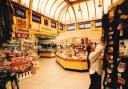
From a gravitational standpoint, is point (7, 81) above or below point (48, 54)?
above

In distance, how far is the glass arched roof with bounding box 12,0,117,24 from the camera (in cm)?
1424

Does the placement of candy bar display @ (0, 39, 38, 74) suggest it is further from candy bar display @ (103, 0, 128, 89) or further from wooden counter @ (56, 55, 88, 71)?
candy bar display @ (103, 0, 128, 89)

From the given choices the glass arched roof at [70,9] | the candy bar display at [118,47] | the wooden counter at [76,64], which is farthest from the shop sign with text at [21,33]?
the candy bar display at [118,47]

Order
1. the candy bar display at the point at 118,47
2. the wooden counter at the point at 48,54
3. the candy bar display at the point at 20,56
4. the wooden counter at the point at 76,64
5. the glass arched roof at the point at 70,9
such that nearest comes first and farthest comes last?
1. the candy bar display at the point at 118,47
2. the candy bar display at the point at 20,56
3. the wooden counter at the point at 76,64
4. the glass arched roof at the point at 70,9
5. the wooden counter at the point at 48,54

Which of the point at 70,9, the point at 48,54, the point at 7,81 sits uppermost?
the point at 70,9

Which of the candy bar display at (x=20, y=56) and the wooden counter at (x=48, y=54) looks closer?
the candy bar display at (x=20, y=56)

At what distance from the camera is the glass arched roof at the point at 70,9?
14.2 m

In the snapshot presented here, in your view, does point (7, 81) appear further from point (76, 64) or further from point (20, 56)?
point (76, 64)

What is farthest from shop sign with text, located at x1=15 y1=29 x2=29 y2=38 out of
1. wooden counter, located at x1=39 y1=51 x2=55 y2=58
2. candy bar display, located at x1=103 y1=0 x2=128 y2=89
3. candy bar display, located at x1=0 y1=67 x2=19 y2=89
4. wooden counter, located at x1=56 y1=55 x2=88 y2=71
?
candy bar display, located at x1=103 y1=0 x2=128 y2=89

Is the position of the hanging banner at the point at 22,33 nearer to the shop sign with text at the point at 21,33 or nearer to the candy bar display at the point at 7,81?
the shop sign with text at the point at 21,33

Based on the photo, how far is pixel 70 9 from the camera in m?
17.6

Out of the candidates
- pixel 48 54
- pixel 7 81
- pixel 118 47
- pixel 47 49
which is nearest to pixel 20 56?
pixel 7 81

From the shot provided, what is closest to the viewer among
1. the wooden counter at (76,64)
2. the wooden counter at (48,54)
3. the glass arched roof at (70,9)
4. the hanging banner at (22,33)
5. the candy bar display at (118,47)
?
the candy bar display at (118,47)

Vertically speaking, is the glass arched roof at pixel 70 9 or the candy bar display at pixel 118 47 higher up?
the glass arched roof at pixel 70 9
